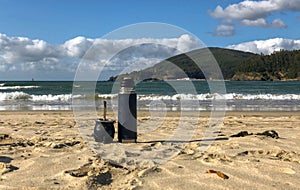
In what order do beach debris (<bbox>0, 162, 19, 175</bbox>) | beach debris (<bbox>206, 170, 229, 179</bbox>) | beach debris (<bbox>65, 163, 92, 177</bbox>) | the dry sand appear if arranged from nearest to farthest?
the dry sand
beach debris (<bbox>206, 170, 229, 179</bbox>)
beach debris (<bbox>65, 163, 92, 177</bbox>)
beach debris (<bbox>0, 162, 19, 175</bbox>)

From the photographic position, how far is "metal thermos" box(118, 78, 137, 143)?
6.27 m

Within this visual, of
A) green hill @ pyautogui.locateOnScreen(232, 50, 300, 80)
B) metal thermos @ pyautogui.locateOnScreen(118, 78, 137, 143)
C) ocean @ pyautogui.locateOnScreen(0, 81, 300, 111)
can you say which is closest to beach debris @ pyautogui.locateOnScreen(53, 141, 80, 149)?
metal thermos @ pyautogui.locateOnScreen(118, 78, 137, 143)

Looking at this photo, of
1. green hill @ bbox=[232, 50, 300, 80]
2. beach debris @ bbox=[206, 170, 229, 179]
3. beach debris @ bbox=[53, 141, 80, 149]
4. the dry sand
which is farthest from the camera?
green hill @ bbox=[232, 50, 300, 80]

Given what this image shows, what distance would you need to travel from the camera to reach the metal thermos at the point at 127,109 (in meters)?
6.27

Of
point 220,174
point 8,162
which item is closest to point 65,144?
point 8,162

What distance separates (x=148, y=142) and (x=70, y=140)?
150cm

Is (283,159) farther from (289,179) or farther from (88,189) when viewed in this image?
(88,189)

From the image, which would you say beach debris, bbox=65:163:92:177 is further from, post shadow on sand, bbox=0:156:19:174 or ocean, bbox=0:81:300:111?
ocean, bbox=0:81:300:111

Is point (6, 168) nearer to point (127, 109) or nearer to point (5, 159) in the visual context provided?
point (5, 159)

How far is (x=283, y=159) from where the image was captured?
5164 millimetres

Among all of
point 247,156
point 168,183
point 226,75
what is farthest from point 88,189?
point 226,75

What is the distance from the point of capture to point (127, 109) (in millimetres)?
6273

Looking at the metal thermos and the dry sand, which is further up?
the metal thermos

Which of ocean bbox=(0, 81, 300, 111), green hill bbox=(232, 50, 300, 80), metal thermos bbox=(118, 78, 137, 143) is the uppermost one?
green hill bbox=(232, 50, 300, 80)
